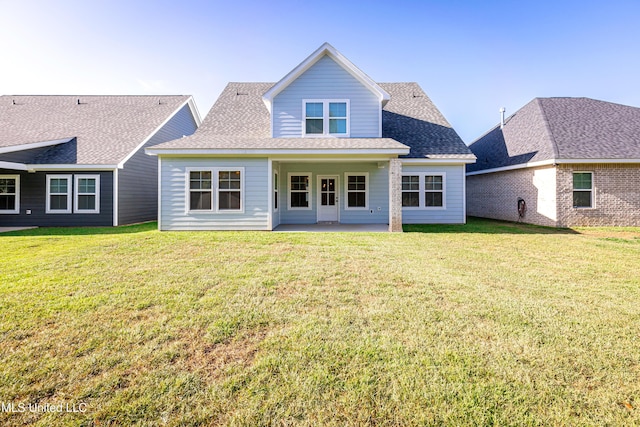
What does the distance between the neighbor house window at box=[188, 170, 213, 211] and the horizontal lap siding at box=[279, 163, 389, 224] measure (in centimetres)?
337

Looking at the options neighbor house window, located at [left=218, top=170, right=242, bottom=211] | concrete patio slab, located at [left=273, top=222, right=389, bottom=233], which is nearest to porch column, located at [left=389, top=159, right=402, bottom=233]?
concrete patio slab, located at [left=273, top=222, right=389, bottom=233]

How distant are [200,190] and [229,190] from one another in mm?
1078

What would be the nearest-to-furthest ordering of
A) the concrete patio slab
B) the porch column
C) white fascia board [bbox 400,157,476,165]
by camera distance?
the porch column < the concrete patio slab < white fascia board [bbox 400,157,476,165]

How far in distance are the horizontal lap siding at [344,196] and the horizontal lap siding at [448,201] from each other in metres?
1.18

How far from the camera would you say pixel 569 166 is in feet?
39.2

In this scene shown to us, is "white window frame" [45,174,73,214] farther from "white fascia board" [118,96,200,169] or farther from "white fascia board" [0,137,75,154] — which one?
"white fascia board" [118,96,200,169]

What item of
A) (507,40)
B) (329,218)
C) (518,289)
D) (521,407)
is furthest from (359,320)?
(507,40)

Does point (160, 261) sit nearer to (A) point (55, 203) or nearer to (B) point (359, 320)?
(B) point (359, 320)

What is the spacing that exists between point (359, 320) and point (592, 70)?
1107 inches

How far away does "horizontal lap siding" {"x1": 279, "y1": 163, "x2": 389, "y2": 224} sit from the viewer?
12984 mm

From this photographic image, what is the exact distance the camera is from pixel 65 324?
3207mm

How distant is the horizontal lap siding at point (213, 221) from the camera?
10.5 m

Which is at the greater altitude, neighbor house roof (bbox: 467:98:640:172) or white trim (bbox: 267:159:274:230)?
neighbor house roof (bbox: 467:98:640:172)

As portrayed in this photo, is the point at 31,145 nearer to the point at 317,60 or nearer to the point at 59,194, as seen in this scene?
the point at 59,194
